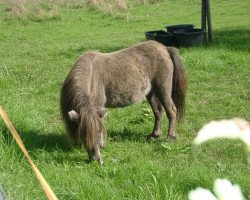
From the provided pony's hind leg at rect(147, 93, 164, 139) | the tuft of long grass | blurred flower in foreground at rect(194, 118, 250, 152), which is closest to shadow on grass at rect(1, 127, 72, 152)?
pony's hind leg at rect(147, 93, 164, 139)

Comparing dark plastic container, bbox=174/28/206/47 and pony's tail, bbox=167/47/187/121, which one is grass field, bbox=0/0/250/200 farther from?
pony's tail, bbox=167/47/187/121

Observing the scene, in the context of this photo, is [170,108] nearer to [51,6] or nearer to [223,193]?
[223,193]

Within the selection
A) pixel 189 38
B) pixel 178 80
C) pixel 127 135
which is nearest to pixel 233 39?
pixel 189 38

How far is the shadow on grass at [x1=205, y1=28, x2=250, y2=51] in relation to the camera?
10.4 metres

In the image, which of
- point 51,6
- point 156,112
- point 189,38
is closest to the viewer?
point 156,112

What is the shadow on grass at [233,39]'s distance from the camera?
10449mm

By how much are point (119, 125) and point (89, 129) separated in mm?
1912

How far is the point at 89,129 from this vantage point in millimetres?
4312

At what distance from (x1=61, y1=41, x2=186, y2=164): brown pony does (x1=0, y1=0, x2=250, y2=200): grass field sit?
442mm

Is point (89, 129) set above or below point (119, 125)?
above

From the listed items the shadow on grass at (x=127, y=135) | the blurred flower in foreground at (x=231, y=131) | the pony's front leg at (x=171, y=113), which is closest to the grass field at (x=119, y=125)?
the shadow on grass at (x=127, y=135)

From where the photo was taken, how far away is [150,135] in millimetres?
5816

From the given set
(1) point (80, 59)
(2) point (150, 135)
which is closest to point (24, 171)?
(1) point (80, 59)

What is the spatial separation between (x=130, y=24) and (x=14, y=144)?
12.1m
